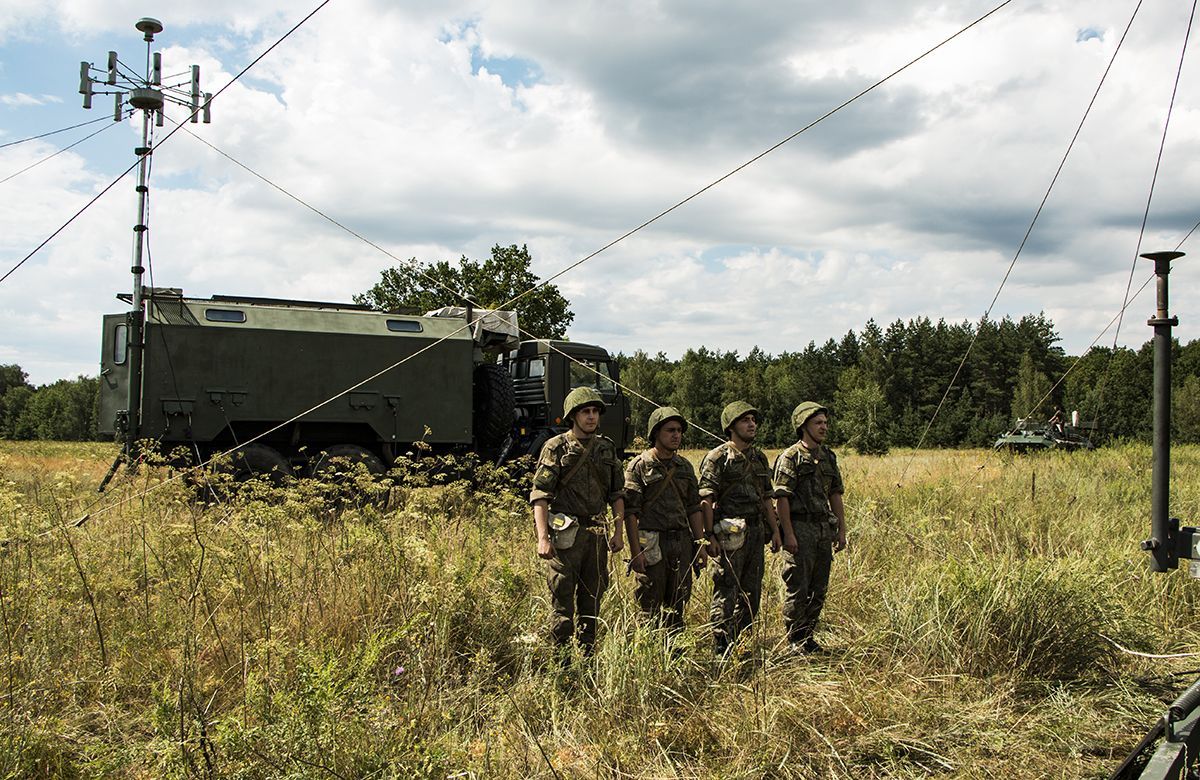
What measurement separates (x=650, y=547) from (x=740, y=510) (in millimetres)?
631

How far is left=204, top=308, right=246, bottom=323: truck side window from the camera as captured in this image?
11.4 meters

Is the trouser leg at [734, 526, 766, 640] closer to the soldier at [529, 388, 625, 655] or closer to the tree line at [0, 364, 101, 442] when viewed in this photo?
the soldier at [529, 388, 625, 655]

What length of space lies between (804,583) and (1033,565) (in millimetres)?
1501

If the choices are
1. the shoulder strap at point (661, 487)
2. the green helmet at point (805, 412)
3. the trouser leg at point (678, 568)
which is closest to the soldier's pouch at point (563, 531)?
the shoulder strap at point (661, 487)

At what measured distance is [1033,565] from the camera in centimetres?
592

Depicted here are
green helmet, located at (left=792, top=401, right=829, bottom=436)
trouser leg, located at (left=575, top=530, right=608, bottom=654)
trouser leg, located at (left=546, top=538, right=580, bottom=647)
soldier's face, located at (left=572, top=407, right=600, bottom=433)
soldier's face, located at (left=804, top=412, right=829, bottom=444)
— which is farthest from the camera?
green helmet, located at (left=792, top=401, right=829, bottom=436)

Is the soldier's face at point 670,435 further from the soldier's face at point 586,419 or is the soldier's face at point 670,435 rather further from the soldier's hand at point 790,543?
the soldier's hand at point 790,543

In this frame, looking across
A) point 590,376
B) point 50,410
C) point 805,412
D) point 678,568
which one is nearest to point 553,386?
point 590,376

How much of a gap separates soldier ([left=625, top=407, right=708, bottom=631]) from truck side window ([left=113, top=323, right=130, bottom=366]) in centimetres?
844

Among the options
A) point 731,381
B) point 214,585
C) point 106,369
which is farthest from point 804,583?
point 731,381

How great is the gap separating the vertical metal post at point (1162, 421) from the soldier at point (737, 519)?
2.23 metres

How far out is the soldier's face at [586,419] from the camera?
5.21m

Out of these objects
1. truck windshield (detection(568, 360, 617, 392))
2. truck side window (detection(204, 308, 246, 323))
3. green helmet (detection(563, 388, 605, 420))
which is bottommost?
green helmet (detection(563, 388, 605, 420))

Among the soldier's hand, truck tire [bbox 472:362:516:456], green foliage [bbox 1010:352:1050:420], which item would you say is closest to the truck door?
truck tire [bbox 472:362:516:456]
